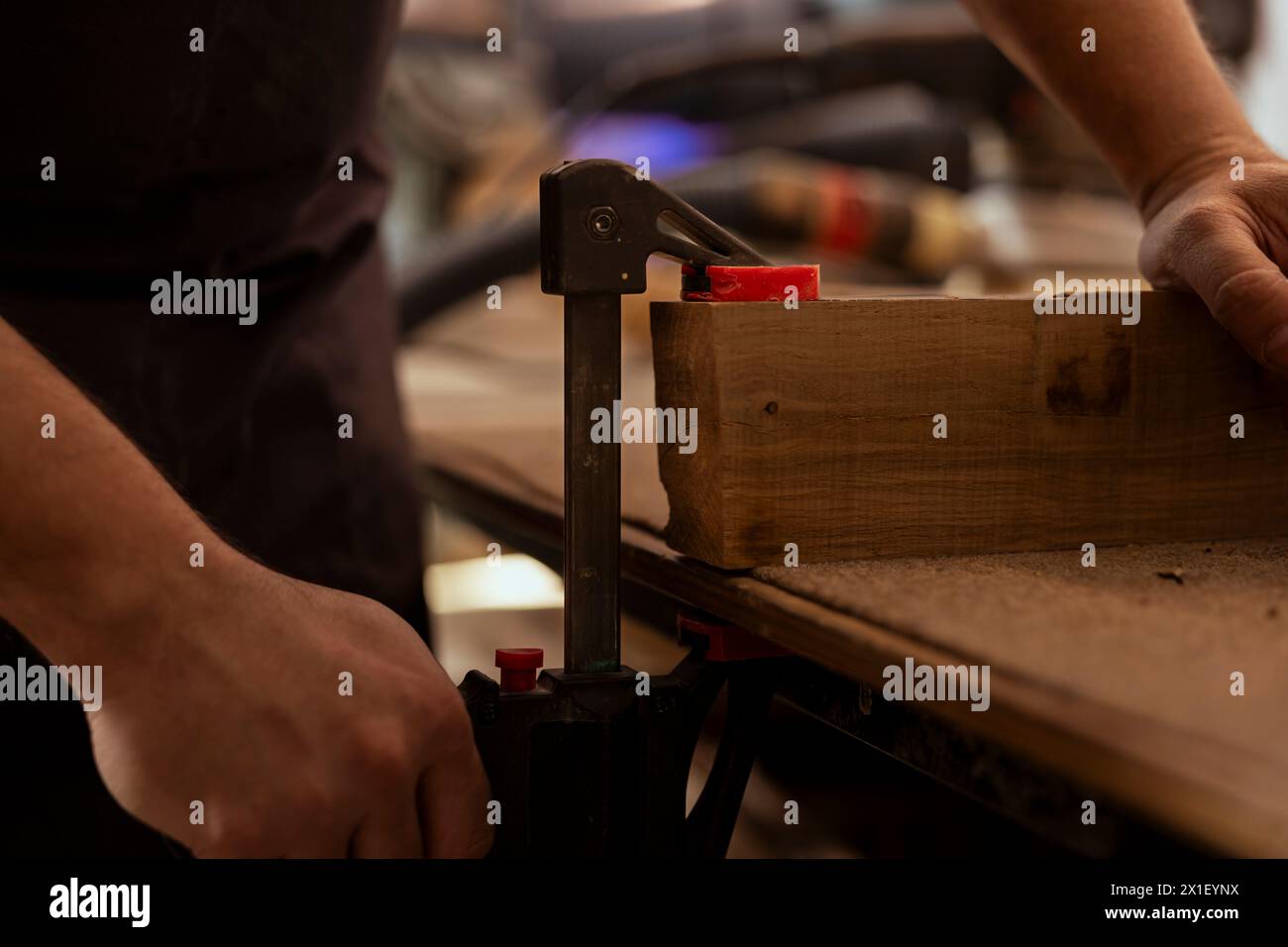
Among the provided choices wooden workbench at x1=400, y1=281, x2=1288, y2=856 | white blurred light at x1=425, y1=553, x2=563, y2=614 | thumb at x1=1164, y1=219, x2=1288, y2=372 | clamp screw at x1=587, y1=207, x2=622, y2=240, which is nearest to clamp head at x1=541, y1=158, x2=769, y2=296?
clamp screw at x1=587, y1=207, x2=622, y2=240

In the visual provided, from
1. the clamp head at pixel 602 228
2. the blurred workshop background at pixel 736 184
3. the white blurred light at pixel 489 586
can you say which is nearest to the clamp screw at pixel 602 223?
the clamp head at pixel 602 228

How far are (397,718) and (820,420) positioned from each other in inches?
10.3

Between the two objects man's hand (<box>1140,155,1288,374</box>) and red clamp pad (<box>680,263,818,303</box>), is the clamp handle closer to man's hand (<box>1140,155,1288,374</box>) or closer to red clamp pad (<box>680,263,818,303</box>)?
red clamp pad (<box>680,263,818,303</box>)

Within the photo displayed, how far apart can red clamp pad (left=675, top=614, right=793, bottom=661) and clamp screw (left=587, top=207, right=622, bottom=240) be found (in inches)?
8.8

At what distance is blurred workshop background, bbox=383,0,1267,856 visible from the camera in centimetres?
175

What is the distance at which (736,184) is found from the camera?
6.80 feet

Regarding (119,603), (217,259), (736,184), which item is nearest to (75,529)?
(119,603)

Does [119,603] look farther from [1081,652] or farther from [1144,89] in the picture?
[1144,89]

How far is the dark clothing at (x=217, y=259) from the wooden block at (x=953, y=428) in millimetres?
343

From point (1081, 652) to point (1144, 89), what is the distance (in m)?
0.50

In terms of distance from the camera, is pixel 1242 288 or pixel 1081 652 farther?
pixel 1242 288

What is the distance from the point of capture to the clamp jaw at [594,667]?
0.73 m
